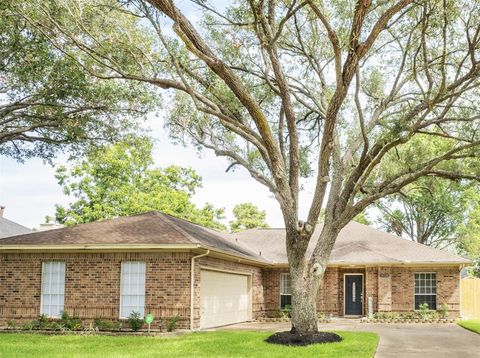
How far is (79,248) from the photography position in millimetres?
18500

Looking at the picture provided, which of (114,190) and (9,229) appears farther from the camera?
(114,190)

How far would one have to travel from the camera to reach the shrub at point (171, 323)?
1766 cm

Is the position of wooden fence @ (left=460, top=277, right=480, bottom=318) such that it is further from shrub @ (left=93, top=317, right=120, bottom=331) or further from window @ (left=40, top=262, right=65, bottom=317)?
window @ (left=40, top=262, right=65, bottom=317)

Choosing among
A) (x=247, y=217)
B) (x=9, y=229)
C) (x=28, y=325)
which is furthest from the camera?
(x=247, y=217)

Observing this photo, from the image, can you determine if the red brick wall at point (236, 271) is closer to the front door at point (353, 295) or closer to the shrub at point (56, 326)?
the front door at point (353, 295)

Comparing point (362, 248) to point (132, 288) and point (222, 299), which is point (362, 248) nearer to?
point (222, 299)

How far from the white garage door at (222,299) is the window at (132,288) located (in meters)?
1.95

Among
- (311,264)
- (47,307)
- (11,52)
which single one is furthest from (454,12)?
(47,307)

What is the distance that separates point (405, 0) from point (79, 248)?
38.9 ft

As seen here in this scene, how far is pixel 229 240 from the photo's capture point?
25.3m

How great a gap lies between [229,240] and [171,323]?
801cm

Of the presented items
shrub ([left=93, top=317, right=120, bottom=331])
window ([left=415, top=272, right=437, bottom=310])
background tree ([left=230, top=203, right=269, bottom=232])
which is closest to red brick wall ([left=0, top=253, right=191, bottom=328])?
shrub ([left=93, top=317, right=120, bottom=331])

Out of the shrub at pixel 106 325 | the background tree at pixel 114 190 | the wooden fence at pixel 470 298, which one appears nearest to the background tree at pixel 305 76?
the shrub at pixel 106 325

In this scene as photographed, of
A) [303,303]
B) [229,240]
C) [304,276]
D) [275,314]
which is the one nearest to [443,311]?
[275,314]
